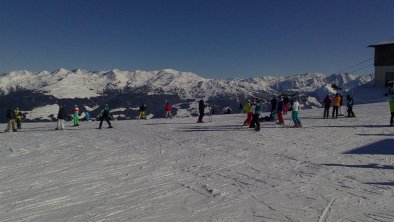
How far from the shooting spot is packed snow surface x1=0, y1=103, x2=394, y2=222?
6.44 meters

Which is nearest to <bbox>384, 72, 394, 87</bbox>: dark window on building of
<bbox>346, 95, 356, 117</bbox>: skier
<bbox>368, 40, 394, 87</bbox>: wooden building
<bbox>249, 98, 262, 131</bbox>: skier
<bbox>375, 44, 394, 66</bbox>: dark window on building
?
<bbox>368, 40, 394, 87</bbox>: wooden building

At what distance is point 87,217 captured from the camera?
6.27 m

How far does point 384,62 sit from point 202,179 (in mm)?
46164

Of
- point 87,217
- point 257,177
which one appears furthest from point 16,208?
point 257,177

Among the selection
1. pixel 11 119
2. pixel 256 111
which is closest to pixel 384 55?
pixel 256 111

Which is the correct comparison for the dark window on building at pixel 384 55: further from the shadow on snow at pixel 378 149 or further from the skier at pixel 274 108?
the shadow on snow at pixel 378 149

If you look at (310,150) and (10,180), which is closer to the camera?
(10,180)

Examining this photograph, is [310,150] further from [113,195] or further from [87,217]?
[87,217]

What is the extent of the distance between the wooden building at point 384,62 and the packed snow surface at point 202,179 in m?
35.4

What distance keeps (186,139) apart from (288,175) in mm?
7469

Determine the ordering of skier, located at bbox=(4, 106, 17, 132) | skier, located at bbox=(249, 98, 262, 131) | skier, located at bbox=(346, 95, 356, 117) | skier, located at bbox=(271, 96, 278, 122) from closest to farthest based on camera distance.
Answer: skier, located at bbox=(249, 98, 262, 131) < skier, located at bbox=(4, 106, 17, 132) < skier, located at bbox=(271, 96, 278, 122) < skier, located at bbox=(346, 95, 356, 117)

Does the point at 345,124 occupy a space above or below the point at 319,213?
above

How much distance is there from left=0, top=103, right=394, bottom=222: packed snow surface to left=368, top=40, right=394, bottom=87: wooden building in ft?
116

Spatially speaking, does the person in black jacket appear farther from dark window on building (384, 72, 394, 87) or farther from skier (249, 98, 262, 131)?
dark window on building (384, 72, 394, 87)
